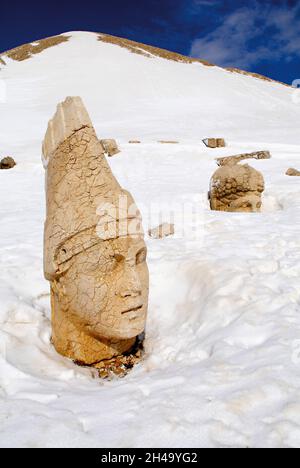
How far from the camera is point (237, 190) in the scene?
8352 millimetres

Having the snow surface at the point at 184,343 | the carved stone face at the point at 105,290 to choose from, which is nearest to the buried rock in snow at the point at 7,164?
the snow surface at the point at 184,343

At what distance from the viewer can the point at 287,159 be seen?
1409 centimetres

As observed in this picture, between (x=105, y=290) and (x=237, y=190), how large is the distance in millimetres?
5845

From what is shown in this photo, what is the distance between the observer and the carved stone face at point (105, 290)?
10.3ft

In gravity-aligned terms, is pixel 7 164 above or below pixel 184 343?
above

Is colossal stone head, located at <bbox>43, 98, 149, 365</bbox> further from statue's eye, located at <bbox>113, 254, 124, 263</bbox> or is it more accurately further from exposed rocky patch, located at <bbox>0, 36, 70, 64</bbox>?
exposed rocky patch, located at <bbox>0, 36, 70, 64</bbox>

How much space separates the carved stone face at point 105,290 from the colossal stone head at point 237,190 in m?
5.47

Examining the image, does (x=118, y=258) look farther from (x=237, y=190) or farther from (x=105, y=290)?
(x=237, y=190)

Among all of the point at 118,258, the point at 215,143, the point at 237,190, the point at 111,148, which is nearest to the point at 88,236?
the point at 118,258

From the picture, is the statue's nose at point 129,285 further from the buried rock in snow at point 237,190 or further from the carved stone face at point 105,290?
the buried rock in snow at point 237,190

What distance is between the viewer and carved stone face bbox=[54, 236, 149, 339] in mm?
3152

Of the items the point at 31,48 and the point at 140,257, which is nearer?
the point at 140,257

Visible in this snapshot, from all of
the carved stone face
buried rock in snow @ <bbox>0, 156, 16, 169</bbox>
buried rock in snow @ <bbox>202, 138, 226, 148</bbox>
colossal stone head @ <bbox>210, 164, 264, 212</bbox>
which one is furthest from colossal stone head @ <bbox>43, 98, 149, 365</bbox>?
buried rock in snow @ <bbox>202, 138, 226, 148</bbox>
